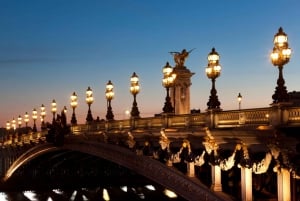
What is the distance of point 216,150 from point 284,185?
4889mm

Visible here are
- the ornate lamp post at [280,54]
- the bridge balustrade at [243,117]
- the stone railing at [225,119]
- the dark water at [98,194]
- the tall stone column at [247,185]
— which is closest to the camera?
the stone railing at [225,119]

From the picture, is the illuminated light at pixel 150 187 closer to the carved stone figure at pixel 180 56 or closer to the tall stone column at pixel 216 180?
the carved stone figure at pixel 180 56

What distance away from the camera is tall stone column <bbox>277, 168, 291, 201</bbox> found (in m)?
20.6

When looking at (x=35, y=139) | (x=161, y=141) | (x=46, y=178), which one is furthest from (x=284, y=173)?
(x=46, y=178)

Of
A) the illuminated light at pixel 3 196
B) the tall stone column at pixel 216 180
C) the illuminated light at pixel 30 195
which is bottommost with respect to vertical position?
the illuminated light at pixel 3 196

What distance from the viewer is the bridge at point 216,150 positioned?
20703 millimetres

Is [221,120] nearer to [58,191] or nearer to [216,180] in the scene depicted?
[216,180]

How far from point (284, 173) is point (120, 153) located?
20141 millimetres

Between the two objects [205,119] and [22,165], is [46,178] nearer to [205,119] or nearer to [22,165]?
[22,165]

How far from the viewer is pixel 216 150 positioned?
25.2 meters

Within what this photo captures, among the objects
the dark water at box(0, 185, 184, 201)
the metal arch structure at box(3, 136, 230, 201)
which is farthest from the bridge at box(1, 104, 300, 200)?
the dark water at box(0, 185, 184, 201)

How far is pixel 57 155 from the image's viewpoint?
233ft

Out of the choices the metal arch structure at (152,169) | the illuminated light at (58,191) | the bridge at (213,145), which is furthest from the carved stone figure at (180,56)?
the illuminated light at (58,191)

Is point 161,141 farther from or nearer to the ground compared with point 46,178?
farther from the ground
